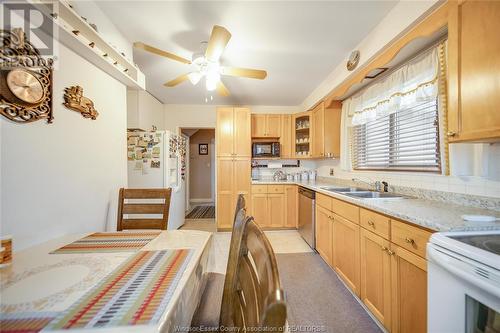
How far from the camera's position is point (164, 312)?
0.58 metres

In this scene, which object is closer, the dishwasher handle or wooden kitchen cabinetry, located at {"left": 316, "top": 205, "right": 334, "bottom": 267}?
wooden kitchen cabinetry, located at {"left": 316, "top": 205, "right": 334, "bottom": 267}

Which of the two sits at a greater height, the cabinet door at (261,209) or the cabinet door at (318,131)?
the cabinet door at (318,131)

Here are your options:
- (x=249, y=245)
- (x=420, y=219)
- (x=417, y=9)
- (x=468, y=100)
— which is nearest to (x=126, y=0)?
(x=249, y=245)

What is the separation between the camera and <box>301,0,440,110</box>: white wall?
1.46 meters

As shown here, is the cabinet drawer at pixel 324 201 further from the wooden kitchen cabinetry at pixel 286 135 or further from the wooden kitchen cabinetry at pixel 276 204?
the wooden kitchen cabinetry at pixel 286 135

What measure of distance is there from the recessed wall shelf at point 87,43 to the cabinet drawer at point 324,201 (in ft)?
7.86

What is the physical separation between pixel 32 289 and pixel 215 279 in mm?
804

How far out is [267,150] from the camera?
160 inches

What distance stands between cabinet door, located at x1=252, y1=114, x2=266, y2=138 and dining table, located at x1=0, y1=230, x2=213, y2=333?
3.16m

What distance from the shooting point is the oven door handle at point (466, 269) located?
0.69 m

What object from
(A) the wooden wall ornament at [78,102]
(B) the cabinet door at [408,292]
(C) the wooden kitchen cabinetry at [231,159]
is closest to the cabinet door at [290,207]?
(C) the wooden kitchen cabinetry at [231,159]

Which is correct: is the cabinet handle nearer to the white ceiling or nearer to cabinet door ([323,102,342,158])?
the white ceiling

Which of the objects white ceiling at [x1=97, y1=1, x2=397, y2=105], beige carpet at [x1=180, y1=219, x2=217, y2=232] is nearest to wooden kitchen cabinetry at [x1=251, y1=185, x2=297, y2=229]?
beige carpet at [x1=180, y1=219, x2=217, y2=232]

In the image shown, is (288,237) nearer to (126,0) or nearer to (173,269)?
(173,269)
